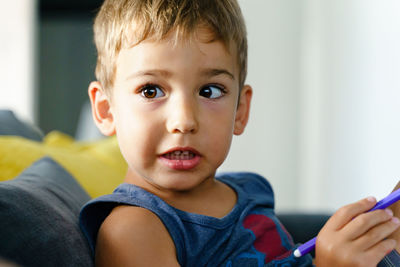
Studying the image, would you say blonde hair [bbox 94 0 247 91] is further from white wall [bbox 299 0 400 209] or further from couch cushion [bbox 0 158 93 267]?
white wall [bbox 299 0 400 209]

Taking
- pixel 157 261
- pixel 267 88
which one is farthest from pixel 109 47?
pixel 267 88

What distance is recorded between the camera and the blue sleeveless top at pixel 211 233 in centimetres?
79

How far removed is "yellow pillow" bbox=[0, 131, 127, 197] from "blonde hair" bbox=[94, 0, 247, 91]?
313mm

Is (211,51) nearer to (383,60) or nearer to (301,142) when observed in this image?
(383,60)

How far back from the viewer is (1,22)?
4.64 meters

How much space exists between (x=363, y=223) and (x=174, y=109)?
0.33 meters

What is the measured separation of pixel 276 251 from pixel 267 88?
8.93ft

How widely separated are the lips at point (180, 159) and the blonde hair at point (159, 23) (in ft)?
0.57

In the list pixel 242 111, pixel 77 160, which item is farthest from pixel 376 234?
pixel 77 160

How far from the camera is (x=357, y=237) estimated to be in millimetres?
729

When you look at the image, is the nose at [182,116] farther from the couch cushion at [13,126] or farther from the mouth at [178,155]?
the couch cushion at [13,126]

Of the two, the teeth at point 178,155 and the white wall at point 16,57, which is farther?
the white wall at point 16,57

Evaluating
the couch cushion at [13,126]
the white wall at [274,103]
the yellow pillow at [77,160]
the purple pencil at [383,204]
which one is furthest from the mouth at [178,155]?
the white wall at [274,103]

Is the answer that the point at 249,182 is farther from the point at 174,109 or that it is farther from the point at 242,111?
the point at 174,109
